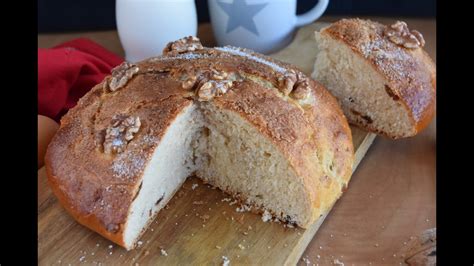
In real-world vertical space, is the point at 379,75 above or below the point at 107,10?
above

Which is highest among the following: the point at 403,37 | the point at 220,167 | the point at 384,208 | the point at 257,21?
the point at 403,37

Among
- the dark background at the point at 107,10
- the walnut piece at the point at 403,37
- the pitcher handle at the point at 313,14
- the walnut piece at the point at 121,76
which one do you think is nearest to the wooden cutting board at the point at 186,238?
the walnut piece at the point at 121,76

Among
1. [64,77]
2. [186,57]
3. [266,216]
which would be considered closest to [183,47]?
[186,57]

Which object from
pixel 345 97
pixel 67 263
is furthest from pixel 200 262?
pixel 345 97

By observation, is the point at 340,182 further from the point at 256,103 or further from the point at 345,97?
the point at 345,97

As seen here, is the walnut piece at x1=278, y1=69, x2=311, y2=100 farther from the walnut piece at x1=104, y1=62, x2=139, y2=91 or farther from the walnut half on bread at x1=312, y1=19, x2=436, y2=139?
the walnut piece at x1=104, y1=62, x2=139, y2=91

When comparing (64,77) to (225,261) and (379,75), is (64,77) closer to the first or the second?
(225,261)
